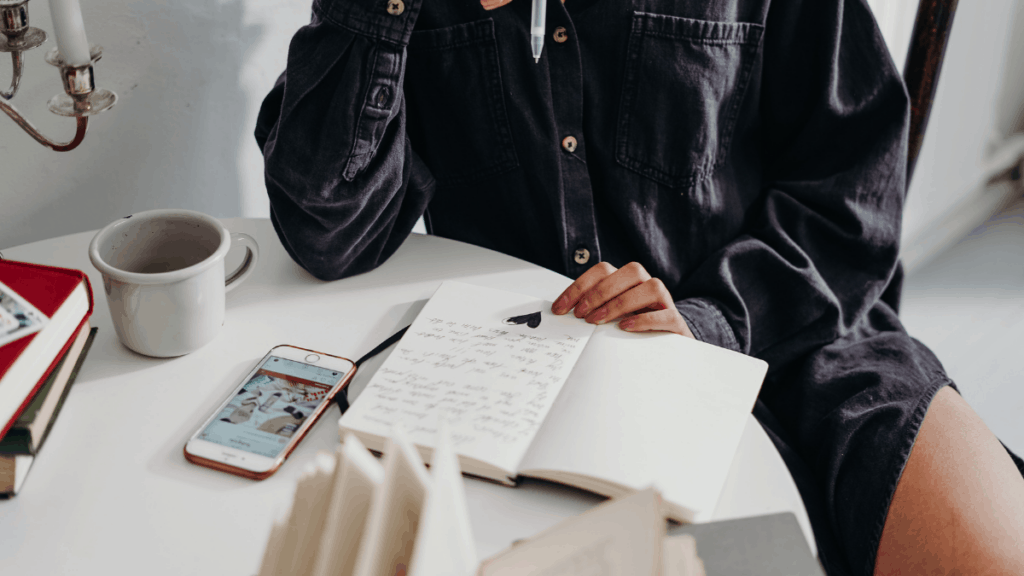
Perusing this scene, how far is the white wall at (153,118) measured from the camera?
84 cm

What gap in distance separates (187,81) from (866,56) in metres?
0.85

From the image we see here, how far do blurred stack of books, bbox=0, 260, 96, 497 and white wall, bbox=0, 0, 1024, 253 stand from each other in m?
0.33

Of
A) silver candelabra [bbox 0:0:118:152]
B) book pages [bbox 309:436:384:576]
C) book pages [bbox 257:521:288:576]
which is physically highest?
silver candelabra [bbox 0:0:118:152]

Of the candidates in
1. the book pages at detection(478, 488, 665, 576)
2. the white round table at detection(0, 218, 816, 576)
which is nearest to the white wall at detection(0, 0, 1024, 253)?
the white round table at detection(0, 218, 816, 576)

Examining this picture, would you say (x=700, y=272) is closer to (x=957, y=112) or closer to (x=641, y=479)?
(x=641, y=479)

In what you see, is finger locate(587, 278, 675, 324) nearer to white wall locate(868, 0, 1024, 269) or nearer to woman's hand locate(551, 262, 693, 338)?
woman's hand locate(551, 262, 693, 338)

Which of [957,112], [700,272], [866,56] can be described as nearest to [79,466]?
[700,272]

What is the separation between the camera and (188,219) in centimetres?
65

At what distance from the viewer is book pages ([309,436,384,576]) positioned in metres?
0.28

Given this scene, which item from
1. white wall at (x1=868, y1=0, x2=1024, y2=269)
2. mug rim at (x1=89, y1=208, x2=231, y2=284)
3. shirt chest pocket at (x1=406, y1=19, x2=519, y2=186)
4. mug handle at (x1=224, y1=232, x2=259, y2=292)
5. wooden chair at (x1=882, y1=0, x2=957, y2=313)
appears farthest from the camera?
white wall at (x1=868, y1=0, x2=1024, y2=269)

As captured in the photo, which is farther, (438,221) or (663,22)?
(438,221)

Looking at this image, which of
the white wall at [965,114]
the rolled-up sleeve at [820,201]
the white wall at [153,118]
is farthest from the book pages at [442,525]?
the white wall at [965,114]

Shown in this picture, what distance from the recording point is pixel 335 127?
739mm

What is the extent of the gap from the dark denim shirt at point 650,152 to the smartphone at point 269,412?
6.0 inches
